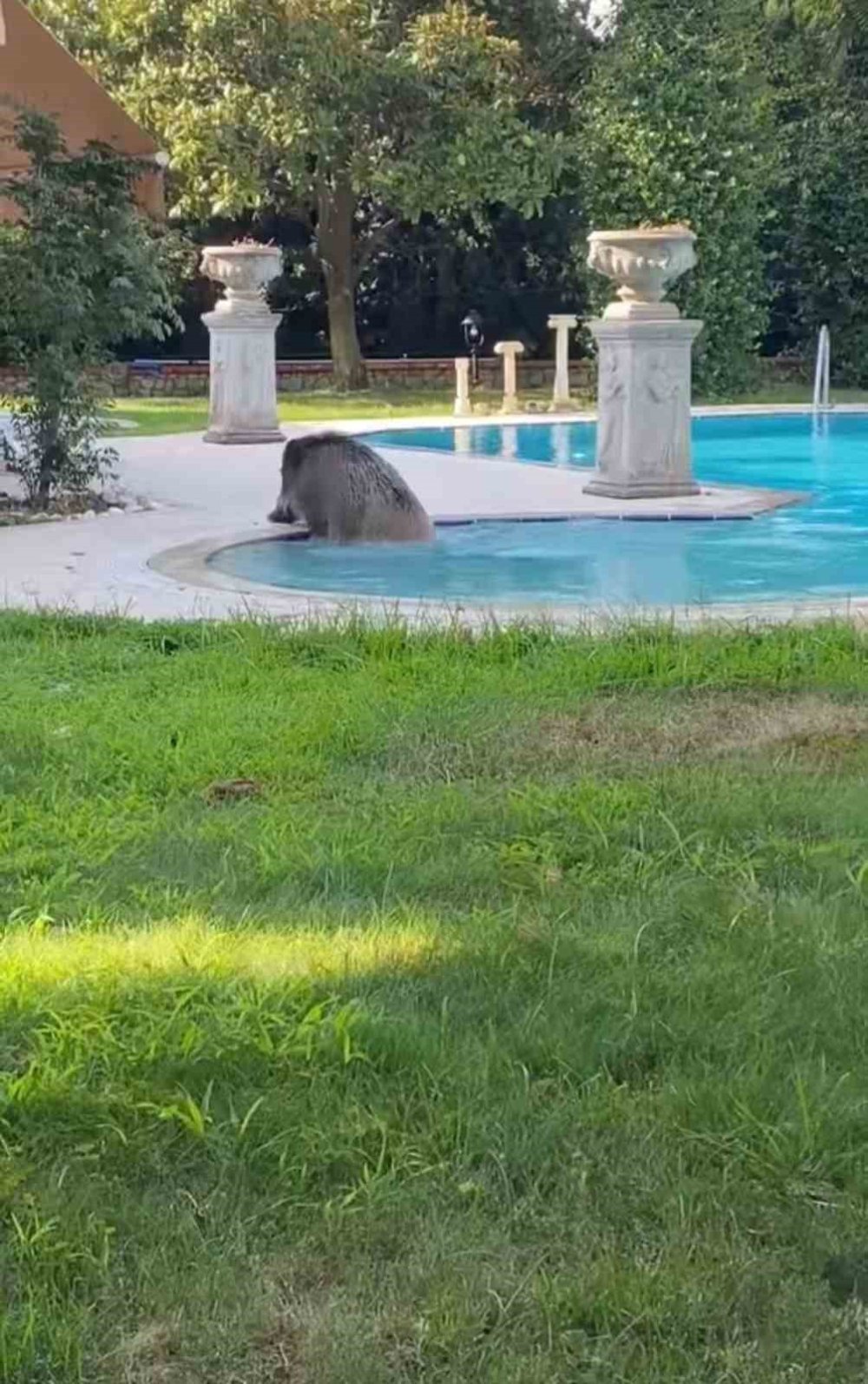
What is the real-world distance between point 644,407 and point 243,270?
20.0ft

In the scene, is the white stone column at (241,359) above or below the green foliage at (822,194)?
below

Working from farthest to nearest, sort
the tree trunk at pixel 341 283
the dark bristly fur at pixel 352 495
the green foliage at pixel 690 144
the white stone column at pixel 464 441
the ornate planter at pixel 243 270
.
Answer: the tree trunk at pixel 341 283
the green foliage at pixel 690 144
the white stone column at pixel 464 441
the ornate planter at pixel 243 270
the dark bristly fur at pixel 352 495

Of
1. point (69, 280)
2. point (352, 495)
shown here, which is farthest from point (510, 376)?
point (352, 495)

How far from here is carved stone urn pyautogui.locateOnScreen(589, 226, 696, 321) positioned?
12.0 meters

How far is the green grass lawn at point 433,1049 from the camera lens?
216cm

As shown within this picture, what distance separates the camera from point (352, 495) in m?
9.74

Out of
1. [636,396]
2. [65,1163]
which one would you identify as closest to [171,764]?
[65,1163]

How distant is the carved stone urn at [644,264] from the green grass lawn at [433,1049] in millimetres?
7378

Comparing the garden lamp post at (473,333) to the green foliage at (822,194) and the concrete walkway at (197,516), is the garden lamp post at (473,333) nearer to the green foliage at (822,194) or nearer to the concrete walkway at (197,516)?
the green foliage at (822,194)

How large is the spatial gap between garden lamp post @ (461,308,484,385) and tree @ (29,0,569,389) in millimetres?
3756

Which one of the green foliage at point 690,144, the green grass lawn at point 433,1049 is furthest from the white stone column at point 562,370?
the green grass lawn at point 433,1049

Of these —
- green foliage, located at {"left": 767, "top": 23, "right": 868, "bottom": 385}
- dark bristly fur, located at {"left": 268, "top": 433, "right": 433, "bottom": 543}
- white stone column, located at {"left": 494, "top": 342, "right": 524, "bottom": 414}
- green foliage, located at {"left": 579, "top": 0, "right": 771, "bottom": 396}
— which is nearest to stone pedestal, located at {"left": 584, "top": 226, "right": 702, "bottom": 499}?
dark bristly fur, located at {"left": 268, "top": 433, "right": 433, "bottom": 543}

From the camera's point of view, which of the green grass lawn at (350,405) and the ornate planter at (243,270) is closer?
the ornate planter at (243,270)

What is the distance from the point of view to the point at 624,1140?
2.59m
